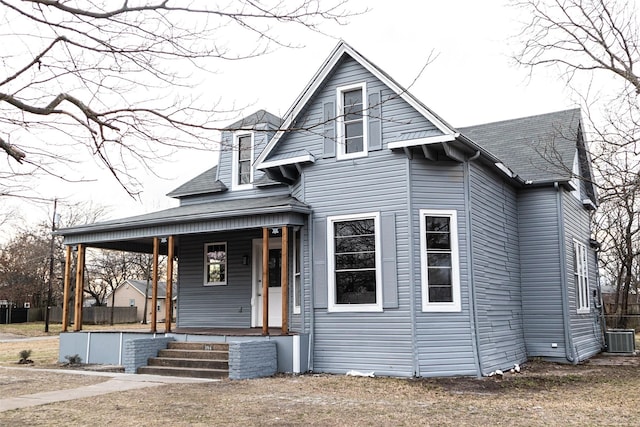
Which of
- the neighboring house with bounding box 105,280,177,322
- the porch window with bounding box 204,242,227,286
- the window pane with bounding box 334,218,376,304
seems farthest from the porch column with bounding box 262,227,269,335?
the neighboring house with bounding box 105,280,177,322

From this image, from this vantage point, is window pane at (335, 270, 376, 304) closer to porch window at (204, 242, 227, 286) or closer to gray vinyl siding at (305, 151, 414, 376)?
gray vinyl siding at (305, 151, 414, 376)

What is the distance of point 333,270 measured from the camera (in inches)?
475

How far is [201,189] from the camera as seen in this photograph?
1652 centimetres

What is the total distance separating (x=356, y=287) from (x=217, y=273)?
5214 mm

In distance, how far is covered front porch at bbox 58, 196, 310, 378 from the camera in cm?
1209

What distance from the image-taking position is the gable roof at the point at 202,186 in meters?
16.3

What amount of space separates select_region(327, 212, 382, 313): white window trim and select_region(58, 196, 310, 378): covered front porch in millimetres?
710

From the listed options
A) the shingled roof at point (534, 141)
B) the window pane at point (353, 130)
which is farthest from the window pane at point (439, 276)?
the shingled roof at point (534, 141)

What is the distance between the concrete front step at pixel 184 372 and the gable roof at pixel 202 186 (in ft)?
18.0

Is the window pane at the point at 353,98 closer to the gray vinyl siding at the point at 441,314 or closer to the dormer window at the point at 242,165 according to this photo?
the gray vinyl siding at the point at 441,314

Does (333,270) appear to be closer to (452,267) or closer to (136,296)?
(452,267)

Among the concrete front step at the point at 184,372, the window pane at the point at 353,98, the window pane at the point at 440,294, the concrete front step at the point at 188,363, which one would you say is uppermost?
the window pane at the point at 353,98

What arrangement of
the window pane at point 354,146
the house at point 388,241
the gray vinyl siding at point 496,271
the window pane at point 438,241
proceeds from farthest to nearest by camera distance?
the window pane at point 354,146 < the gray vinyl siding at point 496,271 < the window pane at point 438,241 < the house at point 388,241

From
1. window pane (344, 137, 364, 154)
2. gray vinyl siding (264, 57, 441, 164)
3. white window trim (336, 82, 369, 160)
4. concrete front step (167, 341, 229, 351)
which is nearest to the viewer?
gray vinyl siding (264, 57, 441, 164)
